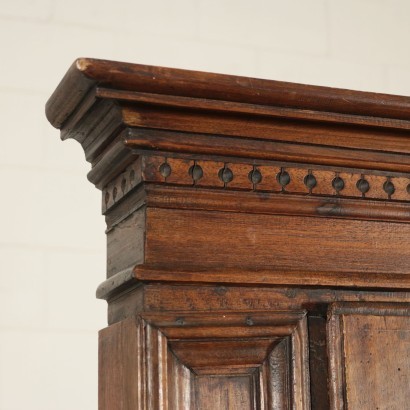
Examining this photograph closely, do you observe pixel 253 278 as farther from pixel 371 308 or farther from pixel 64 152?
pixel 64 152

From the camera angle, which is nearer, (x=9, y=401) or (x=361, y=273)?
(x=361, y=273)

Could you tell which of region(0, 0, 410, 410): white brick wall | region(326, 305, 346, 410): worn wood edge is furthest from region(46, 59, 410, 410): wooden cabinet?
region(0, 0, 410, 410): white brick wall

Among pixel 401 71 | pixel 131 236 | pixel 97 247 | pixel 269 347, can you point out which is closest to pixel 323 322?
pixel 269 347

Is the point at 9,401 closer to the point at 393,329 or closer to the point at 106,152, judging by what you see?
the point at 106,152

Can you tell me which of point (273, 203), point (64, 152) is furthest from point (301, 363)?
point (64, 152)

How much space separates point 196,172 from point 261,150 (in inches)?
2.7

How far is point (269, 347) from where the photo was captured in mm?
856

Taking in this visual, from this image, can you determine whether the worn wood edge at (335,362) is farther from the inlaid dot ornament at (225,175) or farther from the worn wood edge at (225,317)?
the inlaid dot ornament at (225,175)

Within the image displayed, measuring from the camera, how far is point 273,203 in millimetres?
881

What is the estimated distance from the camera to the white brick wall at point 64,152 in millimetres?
1272

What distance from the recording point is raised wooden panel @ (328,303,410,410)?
842 mm

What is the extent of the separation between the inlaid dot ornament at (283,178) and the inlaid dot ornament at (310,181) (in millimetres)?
19

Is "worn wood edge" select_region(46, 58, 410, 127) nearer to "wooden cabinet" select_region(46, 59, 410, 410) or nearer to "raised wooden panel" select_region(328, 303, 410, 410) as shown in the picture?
"wooden cabinet" select_region(46, 59, 410, 410)

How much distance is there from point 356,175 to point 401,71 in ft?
2.63
